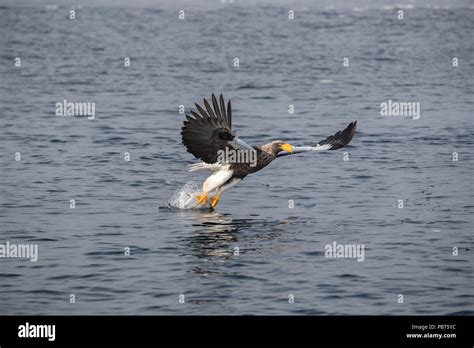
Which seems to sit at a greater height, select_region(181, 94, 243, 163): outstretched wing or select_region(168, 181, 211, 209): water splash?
select_region(181, 94, 243, 163): outstretched wing

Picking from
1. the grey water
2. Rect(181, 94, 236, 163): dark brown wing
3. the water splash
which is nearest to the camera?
the grey water

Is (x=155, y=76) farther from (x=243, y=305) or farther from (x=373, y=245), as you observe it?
(x=243, y=305)

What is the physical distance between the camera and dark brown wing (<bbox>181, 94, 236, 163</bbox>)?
15.6 m

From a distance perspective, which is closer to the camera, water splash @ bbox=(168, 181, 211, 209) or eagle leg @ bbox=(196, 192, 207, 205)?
eagle leg @ bbox=(196, 192, 207, 205)

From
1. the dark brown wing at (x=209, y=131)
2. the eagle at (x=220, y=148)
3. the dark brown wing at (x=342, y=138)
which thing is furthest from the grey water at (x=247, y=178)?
the dark brown wing at (x=209, y=131)

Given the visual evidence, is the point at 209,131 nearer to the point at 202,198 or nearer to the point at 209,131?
the point at 209,131

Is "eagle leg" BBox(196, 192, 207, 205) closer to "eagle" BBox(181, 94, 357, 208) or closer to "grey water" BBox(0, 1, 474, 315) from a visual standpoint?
"eagle" BBox(181, 94, 357, 208)

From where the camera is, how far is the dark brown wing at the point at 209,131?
51.2ft

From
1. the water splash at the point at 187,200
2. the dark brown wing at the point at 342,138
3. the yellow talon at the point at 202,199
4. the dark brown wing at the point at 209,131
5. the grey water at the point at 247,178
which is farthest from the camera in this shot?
the dark brown wing at the point at 342,138

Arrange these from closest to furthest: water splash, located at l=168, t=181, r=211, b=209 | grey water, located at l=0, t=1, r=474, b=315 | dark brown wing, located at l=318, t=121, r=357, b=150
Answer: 1. grey water, located at l=0, t=1, r=474, b=315
2. water splash, located at l=168, t=181, r=211, b=209
3. dark brown wing, located at l=318, t=121, r=357, b=150

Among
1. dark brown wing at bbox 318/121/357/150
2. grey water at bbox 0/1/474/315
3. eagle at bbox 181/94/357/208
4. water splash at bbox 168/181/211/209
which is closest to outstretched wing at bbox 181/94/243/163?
eagle at bbox 181/94/357/208

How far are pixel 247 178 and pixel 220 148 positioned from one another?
12.3 ft

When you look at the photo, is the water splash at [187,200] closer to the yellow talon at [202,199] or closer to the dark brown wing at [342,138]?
the yellow talon at [202,199]

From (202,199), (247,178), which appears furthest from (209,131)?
(247,178)
